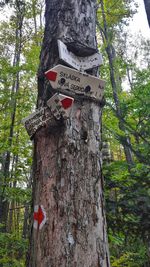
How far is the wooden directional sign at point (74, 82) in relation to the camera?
142cm

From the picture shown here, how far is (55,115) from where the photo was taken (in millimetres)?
1379

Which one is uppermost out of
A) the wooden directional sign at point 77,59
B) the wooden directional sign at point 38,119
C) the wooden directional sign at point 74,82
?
the wooden directional sign at point 77,59

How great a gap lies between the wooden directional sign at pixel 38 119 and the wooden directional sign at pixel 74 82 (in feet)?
0.50

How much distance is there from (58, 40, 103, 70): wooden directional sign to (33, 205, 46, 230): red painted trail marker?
0.85m

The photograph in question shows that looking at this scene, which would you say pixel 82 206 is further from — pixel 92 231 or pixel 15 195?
pixel 15 195

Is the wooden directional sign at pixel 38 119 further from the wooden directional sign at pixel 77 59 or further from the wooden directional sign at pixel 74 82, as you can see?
the wooden directional sign at pixel 77 59

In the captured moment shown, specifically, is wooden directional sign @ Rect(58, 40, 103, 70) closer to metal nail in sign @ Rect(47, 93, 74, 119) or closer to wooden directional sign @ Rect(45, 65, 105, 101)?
wooden directional sign @ Rect(45, 65, 105, 101)

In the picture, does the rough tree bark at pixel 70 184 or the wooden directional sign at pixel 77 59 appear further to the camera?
the wooden directional sign at pixel 77 59

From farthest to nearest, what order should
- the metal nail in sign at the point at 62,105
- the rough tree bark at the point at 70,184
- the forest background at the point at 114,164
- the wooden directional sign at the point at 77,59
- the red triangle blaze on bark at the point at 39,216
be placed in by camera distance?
the forest background at the point at 114,164 < the wooden directional sign at the point at 77,59 < the metal nail in sign at the point at 62,105 < the red triangle blaze on bark at the point at 39,216 < the rough tree bark at the point at 70,184

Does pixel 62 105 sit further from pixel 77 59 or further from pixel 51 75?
pixel 77 59

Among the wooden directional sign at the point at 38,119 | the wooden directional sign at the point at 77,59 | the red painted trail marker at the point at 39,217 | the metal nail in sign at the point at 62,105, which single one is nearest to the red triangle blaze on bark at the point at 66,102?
the metal nail in sign at the point at 62,105

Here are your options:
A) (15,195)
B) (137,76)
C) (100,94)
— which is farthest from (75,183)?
(137,76)

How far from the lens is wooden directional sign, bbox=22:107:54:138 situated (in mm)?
1423

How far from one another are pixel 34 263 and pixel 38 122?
2.36 ft
